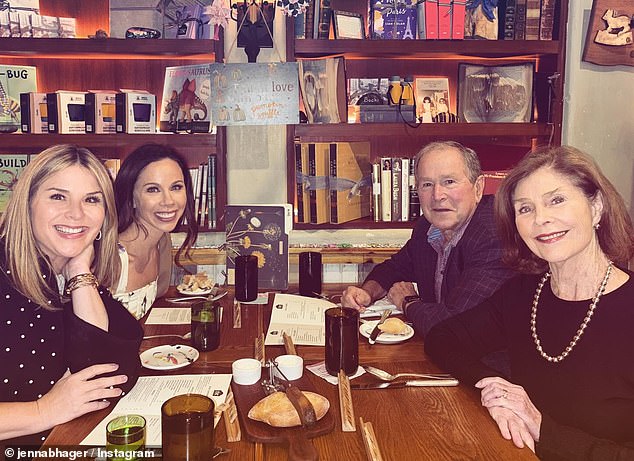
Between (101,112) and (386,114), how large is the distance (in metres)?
1.38

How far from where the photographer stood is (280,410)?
124 cm

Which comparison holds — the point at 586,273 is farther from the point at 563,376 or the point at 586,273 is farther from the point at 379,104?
the point at 379,104

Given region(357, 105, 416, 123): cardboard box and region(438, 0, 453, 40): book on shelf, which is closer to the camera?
region(438, 0, 453, 40): book on shelf

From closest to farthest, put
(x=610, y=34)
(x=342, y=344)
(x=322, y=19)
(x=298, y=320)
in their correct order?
(x=342, y=344)
(x=298, y=320)
(x=322, y=19)
(x=610, y=34)

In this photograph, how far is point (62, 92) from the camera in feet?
10.3

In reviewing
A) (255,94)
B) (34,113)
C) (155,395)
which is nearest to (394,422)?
(155,395)

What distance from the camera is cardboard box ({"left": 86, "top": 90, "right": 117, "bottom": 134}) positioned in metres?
3.18

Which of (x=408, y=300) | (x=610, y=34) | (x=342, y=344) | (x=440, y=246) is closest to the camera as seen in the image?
(x=342, y=344)

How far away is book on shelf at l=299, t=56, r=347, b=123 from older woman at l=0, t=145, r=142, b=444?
1.64 m

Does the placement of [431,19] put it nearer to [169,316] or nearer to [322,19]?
[322,19]

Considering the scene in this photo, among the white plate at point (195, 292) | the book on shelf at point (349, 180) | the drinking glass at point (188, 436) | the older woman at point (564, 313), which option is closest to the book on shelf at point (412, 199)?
the book on shelf at point (349, 180)

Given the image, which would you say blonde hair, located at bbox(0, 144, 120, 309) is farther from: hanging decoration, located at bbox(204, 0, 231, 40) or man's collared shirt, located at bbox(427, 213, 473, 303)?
hanging decoration, located at bbox(204, 0, 231, 40)

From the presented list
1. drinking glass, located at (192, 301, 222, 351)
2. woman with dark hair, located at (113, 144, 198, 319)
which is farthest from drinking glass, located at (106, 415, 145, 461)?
woman with dark hair, located at (113, 144, 198, 319)

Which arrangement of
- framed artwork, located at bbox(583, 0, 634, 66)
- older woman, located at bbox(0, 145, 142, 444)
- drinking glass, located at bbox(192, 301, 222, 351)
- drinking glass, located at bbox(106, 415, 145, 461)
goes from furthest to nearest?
1. framed artwork, located at bbox(583, 0, 634, 66)
2. drinking glass, located at bbox(192, 301, 222, 351)
3. older woman, located at bbox(0, 145, 142, 444)
4. drinking glass, located at bbox(106, 415, 145, 461)
